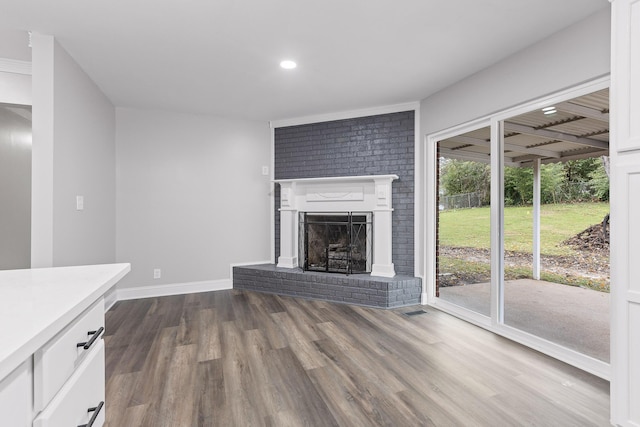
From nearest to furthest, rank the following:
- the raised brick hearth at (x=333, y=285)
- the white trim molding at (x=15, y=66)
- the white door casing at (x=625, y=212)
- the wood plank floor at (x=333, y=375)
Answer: the white door casing at (x=625, y=212) → the wood plank floor at (x=333, y=375) → the white trim molding at (x=15, y=66) → the raised brick hearth at (x=333, y=285)

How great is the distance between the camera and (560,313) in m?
2.73

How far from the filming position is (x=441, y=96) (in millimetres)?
3553

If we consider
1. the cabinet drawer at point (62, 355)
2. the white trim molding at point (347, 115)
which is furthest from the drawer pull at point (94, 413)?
the white trim molding at point (347, 115)

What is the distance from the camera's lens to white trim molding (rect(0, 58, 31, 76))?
8.54ft

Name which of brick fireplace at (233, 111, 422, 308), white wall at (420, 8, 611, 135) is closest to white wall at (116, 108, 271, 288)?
brick fireplace at (233, 111, 422, 308)

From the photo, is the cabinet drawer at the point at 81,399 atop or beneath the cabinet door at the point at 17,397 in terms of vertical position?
beneath

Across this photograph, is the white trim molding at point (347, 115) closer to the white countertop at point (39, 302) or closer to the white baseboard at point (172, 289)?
the white baseboard at point (172, 289)

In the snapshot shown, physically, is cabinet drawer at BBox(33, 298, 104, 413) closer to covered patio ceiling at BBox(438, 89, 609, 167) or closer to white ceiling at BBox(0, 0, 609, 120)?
white ceiling at BBox(0, 0, 609, 120)

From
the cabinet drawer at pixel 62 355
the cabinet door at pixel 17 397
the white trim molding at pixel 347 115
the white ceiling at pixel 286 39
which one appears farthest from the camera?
the white trim molding at pixel 347 115

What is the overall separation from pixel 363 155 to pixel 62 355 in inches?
151

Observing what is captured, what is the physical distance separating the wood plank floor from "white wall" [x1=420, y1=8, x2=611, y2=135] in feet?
6.78

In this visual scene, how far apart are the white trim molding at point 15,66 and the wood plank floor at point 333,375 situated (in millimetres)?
2368

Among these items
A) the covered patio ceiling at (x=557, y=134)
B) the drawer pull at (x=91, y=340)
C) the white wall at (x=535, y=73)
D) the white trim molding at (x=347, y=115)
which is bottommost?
the drawer pull at (x=91, y=340)

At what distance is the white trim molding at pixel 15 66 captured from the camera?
2602 millimetres
